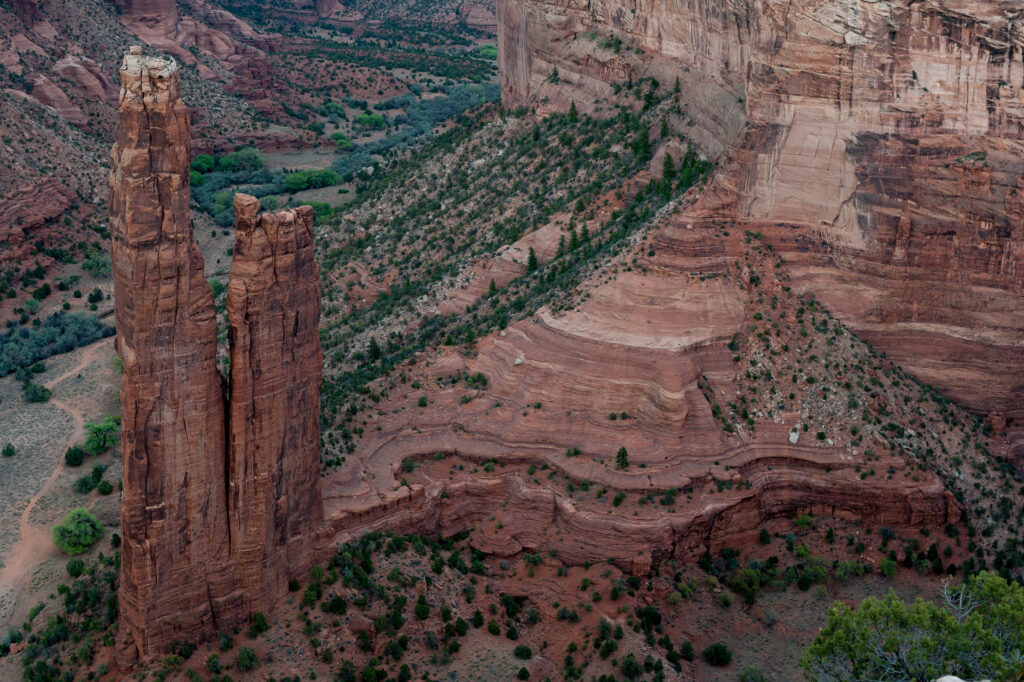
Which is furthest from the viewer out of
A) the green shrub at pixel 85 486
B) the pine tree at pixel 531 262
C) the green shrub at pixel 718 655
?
the pine tree at pixel 531 262

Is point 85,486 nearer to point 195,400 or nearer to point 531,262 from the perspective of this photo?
point 195,400

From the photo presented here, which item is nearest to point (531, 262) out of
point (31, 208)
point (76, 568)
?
point (76, 568)

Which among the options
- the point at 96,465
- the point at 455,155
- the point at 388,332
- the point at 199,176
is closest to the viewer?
the point at 96,465

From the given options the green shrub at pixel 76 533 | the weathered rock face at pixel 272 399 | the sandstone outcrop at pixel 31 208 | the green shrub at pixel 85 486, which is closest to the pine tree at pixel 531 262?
the weathered rock face at pixel 272 399

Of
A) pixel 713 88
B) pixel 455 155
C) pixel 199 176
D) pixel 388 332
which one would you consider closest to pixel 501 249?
pixel 388 332

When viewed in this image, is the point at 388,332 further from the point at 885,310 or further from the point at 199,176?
the point at 199,176

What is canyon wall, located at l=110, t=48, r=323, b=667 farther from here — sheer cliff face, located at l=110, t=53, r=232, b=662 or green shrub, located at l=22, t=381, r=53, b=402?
green shrub, located at l=22, t=381, r=53, b=402

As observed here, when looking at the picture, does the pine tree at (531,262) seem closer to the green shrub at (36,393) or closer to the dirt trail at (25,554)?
the dirt trail at (25,554)
